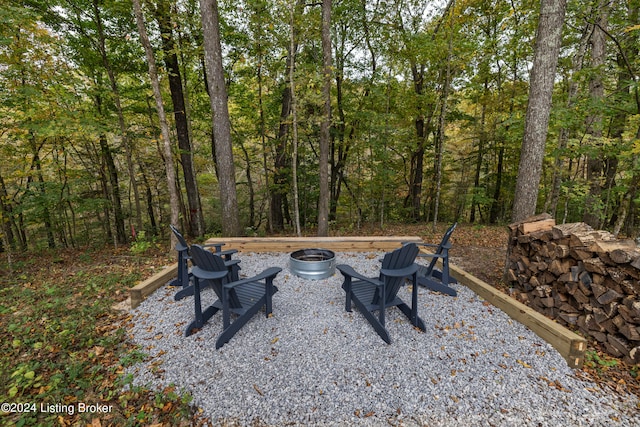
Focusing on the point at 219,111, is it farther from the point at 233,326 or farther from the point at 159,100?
the point at 233,326

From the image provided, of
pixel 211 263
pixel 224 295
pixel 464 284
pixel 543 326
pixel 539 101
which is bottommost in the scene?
pixel 464 284

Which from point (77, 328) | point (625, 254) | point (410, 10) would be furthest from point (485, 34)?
point (77, 328)

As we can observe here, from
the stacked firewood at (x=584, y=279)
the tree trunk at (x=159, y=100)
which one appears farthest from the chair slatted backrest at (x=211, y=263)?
the stacked firewood at (x=584, y=279)

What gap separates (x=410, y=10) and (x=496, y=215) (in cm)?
912

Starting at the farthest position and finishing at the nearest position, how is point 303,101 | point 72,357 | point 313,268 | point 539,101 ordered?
point 303,101 → point 313,268 → point 539,101 → point 72,357

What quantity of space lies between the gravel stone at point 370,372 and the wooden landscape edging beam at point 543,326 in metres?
0.07

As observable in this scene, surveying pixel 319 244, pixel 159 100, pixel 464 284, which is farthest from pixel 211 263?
pixel 159 100

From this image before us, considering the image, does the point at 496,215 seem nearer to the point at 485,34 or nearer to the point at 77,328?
the point at 485,34

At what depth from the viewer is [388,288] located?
96.7 inches

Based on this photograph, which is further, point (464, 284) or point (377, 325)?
point (464, 284)

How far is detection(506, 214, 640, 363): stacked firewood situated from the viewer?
81.5 inches

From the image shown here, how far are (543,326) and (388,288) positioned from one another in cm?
149

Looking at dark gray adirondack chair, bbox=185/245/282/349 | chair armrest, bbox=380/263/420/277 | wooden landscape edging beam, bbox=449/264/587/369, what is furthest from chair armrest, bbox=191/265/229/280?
wooden landscape edging beam, bbox=449/264/587/369

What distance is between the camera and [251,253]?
4.84 meters
